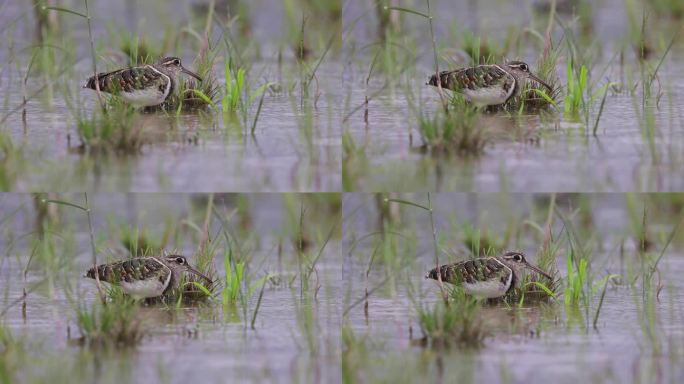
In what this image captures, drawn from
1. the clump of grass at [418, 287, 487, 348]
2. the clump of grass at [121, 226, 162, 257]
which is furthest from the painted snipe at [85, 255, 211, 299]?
the clump of grass at [418, 287, 487, 348]

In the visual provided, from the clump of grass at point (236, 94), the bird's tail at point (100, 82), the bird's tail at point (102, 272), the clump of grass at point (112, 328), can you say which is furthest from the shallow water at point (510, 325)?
the bird's tail at point (100, 82)

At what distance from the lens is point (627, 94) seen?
9523 mm

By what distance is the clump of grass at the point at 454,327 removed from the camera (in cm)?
851

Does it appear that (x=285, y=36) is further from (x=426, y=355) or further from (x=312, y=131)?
(x=426, y=355)

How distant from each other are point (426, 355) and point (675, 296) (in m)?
1.47

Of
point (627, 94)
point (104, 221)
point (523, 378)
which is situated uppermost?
point (627, 94)

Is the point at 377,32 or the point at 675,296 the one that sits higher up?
the point at 377,32

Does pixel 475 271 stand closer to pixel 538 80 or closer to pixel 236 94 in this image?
pixel 538 80

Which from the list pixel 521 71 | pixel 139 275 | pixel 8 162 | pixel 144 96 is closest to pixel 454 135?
pixel 521 71

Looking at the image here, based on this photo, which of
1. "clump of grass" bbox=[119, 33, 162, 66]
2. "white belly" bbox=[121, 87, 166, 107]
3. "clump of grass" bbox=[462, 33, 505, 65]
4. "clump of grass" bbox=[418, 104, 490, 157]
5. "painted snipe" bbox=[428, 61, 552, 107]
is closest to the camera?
"clump of grass" bbox=[418, 104, 490, 157]

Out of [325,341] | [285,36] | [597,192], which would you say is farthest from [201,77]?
[597,192]

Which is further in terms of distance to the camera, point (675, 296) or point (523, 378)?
point (675, 296)

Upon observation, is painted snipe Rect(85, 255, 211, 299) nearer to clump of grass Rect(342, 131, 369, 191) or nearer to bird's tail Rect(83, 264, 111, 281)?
bird's tail Rect(83, 264, 111, 281)

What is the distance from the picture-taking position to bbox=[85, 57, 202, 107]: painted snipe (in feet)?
29.7
